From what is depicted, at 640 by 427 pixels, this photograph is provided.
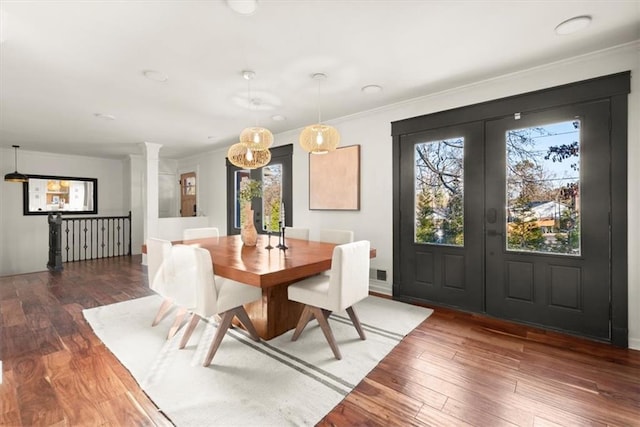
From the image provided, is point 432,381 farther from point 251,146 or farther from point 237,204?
point 237,204

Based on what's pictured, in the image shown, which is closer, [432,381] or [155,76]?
[432,381]

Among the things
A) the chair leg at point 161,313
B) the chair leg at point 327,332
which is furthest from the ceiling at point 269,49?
the chair leg at point 161,313

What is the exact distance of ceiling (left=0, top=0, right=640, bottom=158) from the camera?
1.96 metres

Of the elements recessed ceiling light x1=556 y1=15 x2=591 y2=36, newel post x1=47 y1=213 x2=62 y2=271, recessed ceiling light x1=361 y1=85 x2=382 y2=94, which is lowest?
newel post x1=47 y1=213 x2=62 y2=271

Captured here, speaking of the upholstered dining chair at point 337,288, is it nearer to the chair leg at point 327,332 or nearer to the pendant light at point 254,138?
the chair leg at point 327,332

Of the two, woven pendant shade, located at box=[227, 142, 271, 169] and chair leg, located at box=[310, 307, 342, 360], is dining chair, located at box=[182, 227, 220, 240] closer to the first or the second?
woven pendant shade, located at box=[227, 142, 271, 169]

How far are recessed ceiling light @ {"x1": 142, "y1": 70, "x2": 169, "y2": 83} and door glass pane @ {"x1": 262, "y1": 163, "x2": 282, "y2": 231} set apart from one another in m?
2.54

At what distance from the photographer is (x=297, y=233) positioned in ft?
13.2

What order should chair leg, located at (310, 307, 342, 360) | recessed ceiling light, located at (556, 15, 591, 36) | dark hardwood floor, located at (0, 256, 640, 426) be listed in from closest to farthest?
dark hardwood floor, located at (0, 256, 640, 426) < recessed ceiling light, located at (556, 15, 591, 36) < chair leg, located at (310, 307, 342, 360)

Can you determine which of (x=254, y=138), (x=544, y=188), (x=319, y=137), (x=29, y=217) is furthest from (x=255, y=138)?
(x=29, y=217)

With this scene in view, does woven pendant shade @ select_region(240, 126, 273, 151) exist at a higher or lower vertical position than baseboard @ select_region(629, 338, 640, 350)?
higher

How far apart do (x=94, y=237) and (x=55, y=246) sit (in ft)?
5.00

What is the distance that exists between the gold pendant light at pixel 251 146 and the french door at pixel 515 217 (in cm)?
173

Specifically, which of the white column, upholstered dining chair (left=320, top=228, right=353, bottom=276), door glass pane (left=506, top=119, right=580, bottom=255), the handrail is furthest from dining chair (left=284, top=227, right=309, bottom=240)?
the handrail
